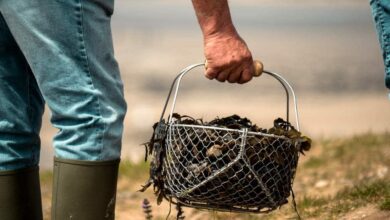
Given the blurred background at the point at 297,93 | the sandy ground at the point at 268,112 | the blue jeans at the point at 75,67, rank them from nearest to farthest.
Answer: the blue jeans at the point at 75,67 → the blurred background at the point at 297,93 → the sandy ground at the point at 268,112

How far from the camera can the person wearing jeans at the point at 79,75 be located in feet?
9.02

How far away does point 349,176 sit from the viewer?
5363mm

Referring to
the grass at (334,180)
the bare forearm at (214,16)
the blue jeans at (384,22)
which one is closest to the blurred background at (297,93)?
the grass at (334,180)

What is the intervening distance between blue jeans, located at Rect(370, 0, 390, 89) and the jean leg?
1.09 metres

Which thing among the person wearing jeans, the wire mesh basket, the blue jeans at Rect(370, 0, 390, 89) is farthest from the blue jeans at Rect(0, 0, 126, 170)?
the blue jeans at Rect(370, 0, 390, 89)

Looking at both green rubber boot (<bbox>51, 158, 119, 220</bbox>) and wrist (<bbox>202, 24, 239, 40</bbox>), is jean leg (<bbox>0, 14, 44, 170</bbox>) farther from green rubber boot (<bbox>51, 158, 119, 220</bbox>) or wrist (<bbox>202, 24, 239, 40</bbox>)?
wrist (<bbox>202, 24, 239, 40</bbox>)

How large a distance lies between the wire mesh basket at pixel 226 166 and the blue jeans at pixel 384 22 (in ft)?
1.45

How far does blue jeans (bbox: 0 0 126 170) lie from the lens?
2.74m

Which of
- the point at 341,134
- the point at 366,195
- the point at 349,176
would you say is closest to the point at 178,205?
the point at 366,195

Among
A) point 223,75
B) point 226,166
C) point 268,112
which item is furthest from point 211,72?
point 268,112

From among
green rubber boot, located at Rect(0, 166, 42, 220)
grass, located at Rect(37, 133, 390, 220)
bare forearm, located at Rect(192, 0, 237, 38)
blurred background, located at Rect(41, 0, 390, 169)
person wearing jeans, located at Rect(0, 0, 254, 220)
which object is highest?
bare forearm, located at Rect(192, 0, 237, 38)

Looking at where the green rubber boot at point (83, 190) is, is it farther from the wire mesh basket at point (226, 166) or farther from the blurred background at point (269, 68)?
the blurred background at point (269, 68)

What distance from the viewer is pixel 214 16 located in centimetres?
291

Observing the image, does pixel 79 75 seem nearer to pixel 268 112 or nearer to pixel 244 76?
pixel 244 76
